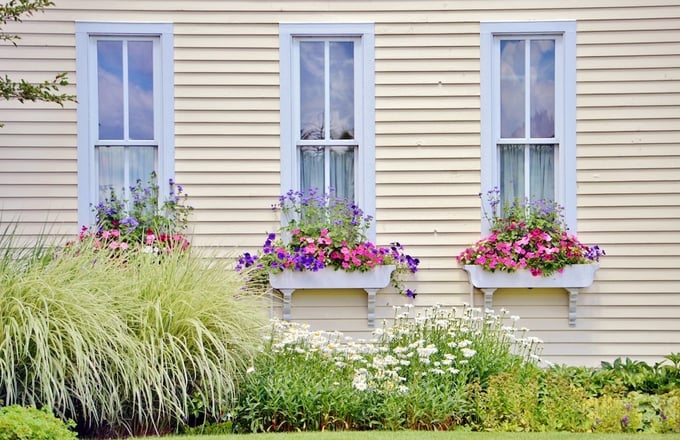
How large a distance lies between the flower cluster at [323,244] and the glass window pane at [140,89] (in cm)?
150

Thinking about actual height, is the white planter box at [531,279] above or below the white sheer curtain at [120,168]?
below

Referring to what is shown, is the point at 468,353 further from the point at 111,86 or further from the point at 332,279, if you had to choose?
the point at 111,86


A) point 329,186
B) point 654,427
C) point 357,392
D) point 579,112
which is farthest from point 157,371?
point 579,112

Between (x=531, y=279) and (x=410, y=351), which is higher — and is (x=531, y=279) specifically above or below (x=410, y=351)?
above

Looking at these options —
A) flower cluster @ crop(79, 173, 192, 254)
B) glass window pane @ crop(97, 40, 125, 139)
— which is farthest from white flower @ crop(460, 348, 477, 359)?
glass window pane @ crop(97, 40, 125, 139)

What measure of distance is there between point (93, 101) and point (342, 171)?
8.04ft

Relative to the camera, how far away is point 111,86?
23.2 feet

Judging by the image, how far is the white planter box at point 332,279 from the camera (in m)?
6.70

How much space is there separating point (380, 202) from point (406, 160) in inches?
18.5

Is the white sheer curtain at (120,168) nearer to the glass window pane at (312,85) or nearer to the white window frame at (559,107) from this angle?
the glass window pane at (312,85)

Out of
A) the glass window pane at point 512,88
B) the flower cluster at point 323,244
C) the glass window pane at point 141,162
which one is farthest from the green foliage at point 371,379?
the glass window pane at point 141,162

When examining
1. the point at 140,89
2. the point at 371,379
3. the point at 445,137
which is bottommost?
the point at 371,379

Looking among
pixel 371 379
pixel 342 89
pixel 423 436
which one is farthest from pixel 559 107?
pixel 423 436

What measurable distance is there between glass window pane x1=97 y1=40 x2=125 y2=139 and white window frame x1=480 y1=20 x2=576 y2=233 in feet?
11.3
